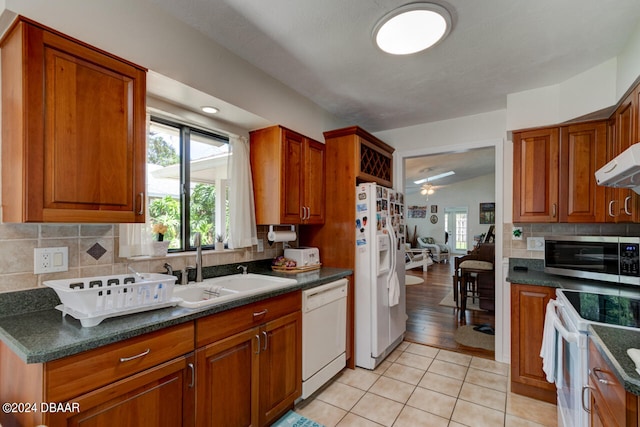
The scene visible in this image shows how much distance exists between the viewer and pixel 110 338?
43.4 inches

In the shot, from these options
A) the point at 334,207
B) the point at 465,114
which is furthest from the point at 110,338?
the point at 465,114

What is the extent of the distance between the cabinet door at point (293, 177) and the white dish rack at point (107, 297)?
115 centimetres

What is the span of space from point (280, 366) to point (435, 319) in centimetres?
282

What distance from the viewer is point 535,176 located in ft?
8.06

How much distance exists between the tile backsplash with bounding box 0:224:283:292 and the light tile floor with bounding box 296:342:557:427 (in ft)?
4.97

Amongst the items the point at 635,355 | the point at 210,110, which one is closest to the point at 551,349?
the point at 635,355

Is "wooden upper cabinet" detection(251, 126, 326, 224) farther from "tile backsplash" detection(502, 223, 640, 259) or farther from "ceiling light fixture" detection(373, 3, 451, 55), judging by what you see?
"tile backsplash" detection(502, 223, 640, 259)

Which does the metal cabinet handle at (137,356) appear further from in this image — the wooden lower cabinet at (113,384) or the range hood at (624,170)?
the range hood at (624,170)

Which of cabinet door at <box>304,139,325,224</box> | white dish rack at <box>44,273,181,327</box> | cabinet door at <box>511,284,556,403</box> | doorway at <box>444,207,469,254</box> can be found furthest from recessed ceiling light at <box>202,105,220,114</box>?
doorway at <box>444,207,469,254</box>

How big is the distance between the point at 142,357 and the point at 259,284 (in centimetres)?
111

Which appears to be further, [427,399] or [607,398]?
[427,399]

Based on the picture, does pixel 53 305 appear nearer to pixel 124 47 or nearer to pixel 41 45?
pixel 41 45

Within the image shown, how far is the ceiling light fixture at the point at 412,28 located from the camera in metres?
1.56

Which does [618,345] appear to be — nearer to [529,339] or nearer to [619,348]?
[619,348]
